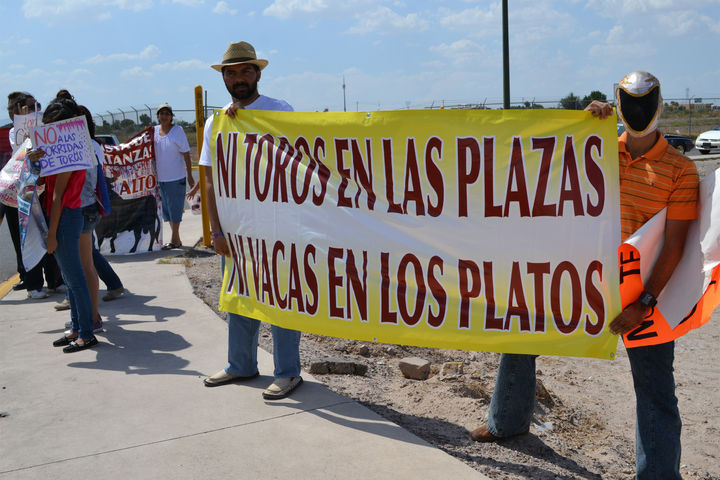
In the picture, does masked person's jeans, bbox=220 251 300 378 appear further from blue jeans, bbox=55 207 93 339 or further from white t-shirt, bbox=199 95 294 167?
blue jeans, bbox=55 207 93 339

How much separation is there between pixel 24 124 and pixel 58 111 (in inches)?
52.3

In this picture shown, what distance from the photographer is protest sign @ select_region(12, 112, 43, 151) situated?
694 cm

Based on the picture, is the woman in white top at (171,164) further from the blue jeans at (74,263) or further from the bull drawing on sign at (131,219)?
the blue jeans at (74,263)

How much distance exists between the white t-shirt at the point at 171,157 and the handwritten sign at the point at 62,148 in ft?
15.5

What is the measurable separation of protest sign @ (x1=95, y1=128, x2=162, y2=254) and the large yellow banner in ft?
19.8

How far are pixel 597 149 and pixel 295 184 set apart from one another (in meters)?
1.83

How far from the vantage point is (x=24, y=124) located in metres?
7.07

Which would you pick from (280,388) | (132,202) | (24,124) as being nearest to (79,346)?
(280,388)

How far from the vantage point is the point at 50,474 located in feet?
12.2

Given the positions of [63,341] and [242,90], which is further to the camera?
[63,341]

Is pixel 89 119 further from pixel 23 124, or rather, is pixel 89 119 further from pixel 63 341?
pixel 63 341

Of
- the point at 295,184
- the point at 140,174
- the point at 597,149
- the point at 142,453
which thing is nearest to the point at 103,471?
the point at 142,453

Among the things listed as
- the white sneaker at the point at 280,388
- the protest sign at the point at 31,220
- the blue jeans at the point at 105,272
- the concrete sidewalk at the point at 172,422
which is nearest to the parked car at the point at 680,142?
the blue jeans at the point at 105,272

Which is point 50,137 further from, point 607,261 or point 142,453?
point 607,261
